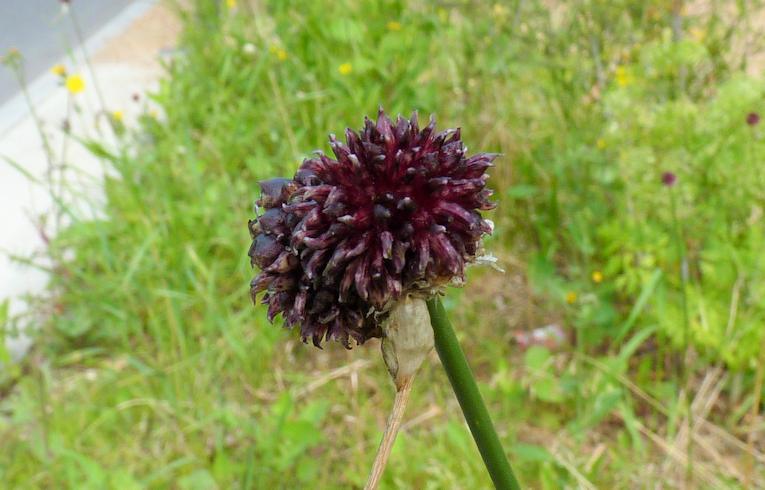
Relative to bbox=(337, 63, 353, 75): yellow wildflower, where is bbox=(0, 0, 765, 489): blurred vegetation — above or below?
below

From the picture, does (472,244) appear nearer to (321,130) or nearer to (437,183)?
(437,183)

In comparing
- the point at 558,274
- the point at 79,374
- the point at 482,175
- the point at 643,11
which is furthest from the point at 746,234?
the point at 79,374

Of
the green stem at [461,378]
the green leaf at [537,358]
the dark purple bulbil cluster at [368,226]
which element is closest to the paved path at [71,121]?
the green leaf at [537,358]

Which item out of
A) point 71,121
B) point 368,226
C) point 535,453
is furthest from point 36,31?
point 368,226

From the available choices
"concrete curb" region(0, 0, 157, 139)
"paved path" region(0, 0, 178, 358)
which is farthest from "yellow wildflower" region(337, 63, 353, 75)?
"concrete curb" region(0, 0, 157, 139)

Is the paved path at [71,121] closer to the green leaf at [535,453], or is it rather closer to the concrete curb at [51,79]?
the concrete curb at [51,79]

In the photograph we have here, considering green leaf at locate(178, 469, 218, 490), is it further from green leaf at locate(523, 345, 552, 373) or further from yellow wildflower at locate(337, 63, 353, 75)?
yellow wildflower at locate(337, 63, 353, 75)

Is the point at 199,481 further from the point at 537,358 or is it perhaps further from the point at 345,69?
the point at 345,69
